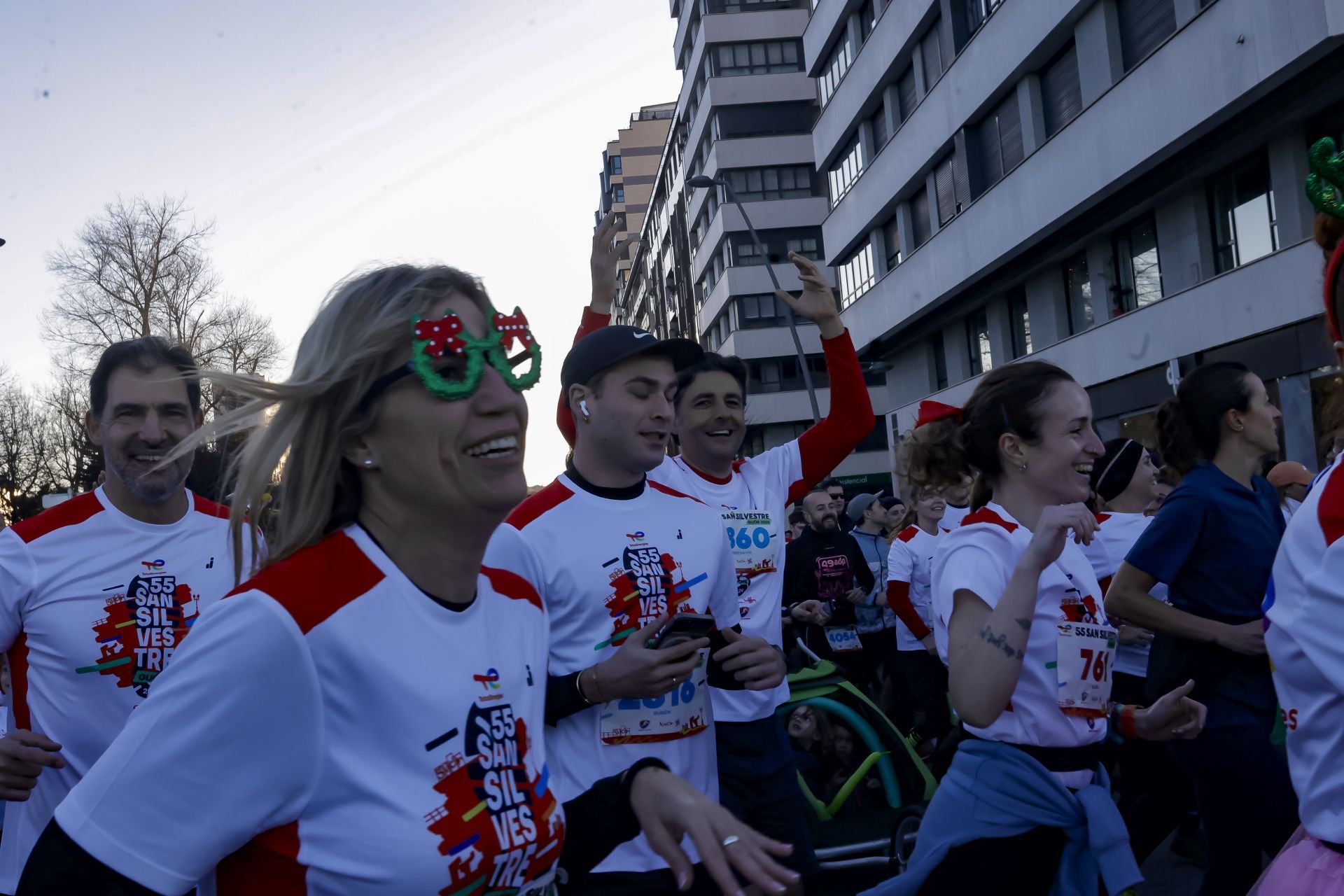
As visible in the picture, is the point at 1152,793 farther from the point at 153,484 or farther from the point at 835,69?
the point at 835,69

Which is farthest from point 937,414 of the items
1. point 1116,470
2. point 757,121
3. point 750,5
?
point 750,5

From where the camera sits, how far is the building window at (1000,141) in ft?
84.6

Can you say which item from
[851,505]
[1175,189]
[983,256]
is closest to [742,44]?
[983,256]

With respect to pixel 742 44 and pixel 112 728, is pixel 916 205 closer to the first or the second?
pixel 742 44

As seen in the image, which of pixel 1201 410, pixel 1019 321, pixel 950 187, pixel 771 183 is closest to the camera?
pixel 1201 410

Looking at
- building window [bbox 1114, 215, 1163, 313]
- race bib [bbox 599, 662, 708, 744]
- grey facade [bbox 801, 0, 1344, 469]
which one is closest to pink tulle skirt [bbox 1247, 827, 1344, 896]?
race bib [bbox 599, 662, 708, 744]

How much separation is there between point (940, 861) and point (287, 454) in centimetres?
228

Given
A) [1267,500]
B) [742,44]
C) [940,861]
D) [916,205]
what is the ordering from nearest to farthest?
[940,861]
[1267,500]
[916,205]
[742,44]

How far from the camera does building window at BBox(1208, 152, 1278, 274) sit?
59.8 feet

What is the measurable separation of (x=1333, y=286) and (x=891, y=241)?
3461 cm

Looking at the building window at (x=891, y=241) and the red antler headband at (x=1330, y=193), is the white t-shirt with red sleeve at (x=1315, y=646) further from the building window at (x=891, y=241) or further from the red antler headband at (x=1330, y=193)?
the building window at (x=891, y=241)

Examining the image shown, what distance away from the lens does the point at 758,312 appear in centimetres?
5772

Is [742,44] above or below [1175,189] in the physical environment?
above

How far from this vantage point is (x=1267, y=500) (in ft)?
15.8
